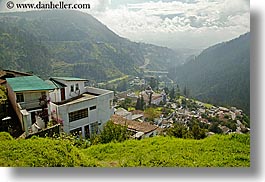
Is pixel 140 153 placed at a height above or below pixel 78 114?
below

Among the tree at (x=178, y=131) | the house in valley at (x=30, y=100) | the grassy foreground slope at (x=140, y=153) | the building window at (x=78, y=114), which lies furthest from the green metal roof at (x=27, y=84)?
the tree at (x=178, y=131)

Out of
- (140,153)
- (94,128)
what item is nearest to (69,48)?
(94,128)

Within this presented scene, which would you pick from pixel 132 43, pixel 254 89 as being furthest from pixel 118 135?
pixel 254 89

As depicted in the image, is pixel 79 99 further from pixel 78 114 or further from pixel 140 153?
pixel 140 153

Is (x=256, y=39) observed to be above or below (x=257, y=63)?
above

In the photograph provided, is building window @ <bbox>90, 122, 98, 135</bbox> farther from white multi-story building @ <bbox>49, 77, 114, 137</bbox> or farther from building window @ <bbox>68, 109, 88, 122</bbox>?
Result: building window @ <bbox>68, 109, 88, 122</bbox>

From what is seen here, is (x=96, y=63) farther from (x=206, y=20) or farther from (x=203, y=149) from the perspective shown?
(x=203, y=149)
